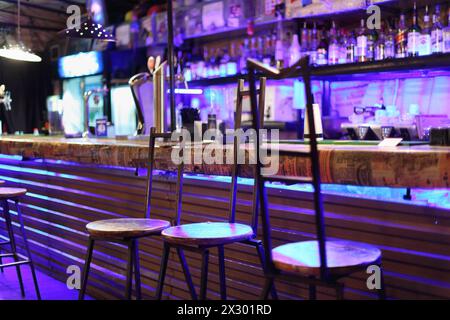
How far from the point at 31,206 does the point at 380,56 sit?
312cm

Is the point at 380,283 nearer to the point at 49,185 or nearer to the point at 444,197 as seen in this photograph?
the point at 444,197

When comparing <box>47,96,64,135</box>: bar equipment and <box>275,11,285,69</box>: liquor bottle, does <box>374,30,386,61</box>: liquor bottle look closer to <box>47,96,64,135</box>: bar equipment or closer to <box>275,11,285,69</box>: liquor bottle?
<box>275,11,285,69</box>: liquor bottle

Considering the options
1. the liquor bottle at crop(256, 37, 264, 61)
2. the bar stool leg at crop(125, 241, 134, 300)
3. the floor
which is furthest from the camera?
the liquor bottle at crop(256, 37, 264, 61)

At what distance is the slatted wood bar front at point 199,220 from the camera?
6.49 feet

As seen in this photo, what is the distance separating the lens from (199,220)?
2854 millimetres

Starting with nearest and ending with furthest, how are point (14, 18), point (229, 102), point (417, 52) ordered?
point (417, 52) < point (229, 102) < point (14, 18)

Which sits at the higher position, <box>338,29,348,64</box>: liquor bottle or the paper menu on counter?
the paper menu on counter

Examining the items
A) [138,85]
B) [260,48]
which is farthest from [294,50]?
[138,85]

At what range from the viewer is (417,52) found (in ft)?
13.0

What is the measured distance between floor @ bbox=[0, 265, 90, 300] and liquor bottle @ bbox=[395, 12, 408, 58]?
116 inches

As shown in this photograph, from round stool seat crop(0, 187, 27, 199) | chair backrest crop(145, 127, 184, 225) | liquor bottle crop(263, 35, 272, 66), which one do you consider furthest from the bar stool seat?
liquor bottle crop(263, 35, 272, 66)

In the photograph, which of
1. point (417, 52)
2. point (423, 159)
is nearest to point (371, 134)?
point (417, 52)

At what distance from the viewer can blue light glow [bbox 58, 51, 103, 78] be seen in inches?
293

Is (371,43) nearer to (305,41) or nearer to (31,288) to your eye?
(305,41)
